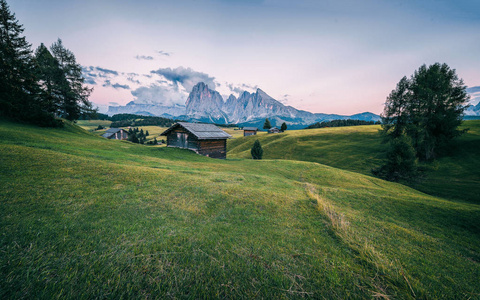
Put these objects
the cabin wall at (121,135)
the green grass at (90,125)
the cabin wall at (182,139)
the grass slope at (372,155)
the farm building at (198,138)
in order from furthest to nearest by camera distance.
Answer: the green grass at (90,125), the cabin wall at (121,135), the cabin wall at (182,139), the farm building at (198,138), the grass slope at (372,155)

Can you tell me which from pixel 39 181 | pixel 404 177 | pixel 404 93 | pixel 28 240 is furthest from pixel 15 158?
pixel 404 93

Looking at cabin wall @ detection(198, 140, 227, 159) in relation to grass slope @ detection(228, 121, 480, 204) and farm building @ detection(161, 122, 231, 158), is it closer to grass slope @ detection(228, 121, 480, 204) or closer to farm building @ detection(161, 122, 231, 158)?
farm building @ detection(161, 122, 231, 158)

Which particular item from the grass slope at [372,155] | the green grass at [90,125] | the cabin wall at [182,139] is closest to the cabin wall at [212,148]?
the cabin wall at [182,139]

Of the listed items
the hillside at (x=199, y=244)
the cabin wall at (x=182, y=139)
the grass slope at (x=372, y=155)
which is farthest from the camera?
the cabin wall at (x=182, y=139)

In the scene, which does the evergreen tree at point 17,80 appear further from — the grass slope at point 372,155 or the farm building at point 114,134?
the farm building at point 114,134

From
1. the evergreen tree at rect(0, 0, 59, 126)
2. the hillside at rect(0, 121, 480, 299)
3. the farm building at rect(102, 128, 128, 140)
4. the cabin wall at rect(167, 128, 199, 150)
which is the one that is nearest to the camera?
the hillside at rect(0, 121, 480, 299)

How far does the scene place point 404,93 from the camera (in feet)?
119

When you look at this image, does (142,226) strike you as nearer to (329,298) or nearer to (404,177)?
(329,298)

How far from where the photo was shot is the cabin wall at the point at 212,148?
1118 inches

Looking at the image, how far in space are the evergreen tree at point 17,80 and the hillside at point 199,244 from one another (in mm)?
20691

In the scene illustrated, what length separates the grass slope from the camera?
2298 cm

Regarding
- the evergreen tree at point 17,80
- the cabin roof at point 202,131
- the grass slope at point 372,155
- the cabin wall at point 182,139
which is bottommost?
the grass slope at point 372,155

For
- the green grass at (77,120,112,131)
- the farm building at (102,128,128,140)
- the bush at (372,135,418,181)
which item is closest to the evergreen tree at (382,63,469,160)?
the bush at (372,135,418,181)

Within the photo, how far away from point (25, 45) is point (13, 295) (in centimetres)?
4079
